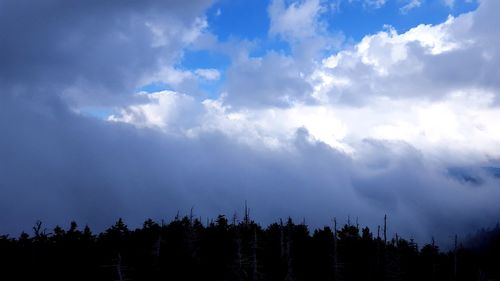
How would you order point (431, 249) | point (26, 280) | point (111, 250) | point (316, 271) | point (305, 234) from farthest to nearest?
point (431, 249)
point (305, 234)
point (316, 271)
point (111, 250)
point (26, 280)

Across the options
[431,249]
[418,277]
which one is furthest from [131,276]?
[431,249]

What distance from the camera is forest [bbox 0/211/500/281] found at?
6144cm

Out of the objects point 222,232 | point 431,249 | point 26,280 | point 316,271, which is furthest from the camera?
point 431,249

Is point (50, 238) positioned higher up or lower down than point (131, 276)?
higher up

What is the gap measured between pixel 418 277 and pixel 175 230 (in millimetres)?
44076

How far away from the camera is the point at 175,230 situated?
85438 mm

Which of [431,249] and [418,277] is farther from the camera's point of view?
[431,249]

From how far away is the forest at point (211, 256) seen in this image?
61.4m

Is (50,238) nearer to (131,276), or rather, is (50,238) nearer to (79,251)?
(79,251)

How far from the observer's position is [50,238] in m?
74.4

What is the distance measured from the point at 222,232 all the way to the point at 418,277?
35764 millimetres

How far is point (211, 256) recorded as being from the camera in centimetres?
7425

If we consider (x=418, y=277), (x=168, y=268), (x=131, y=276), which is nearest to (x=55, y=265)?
(x=131, y=276)

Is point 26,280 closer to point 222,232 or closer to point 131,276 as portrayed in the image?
point 131,276
